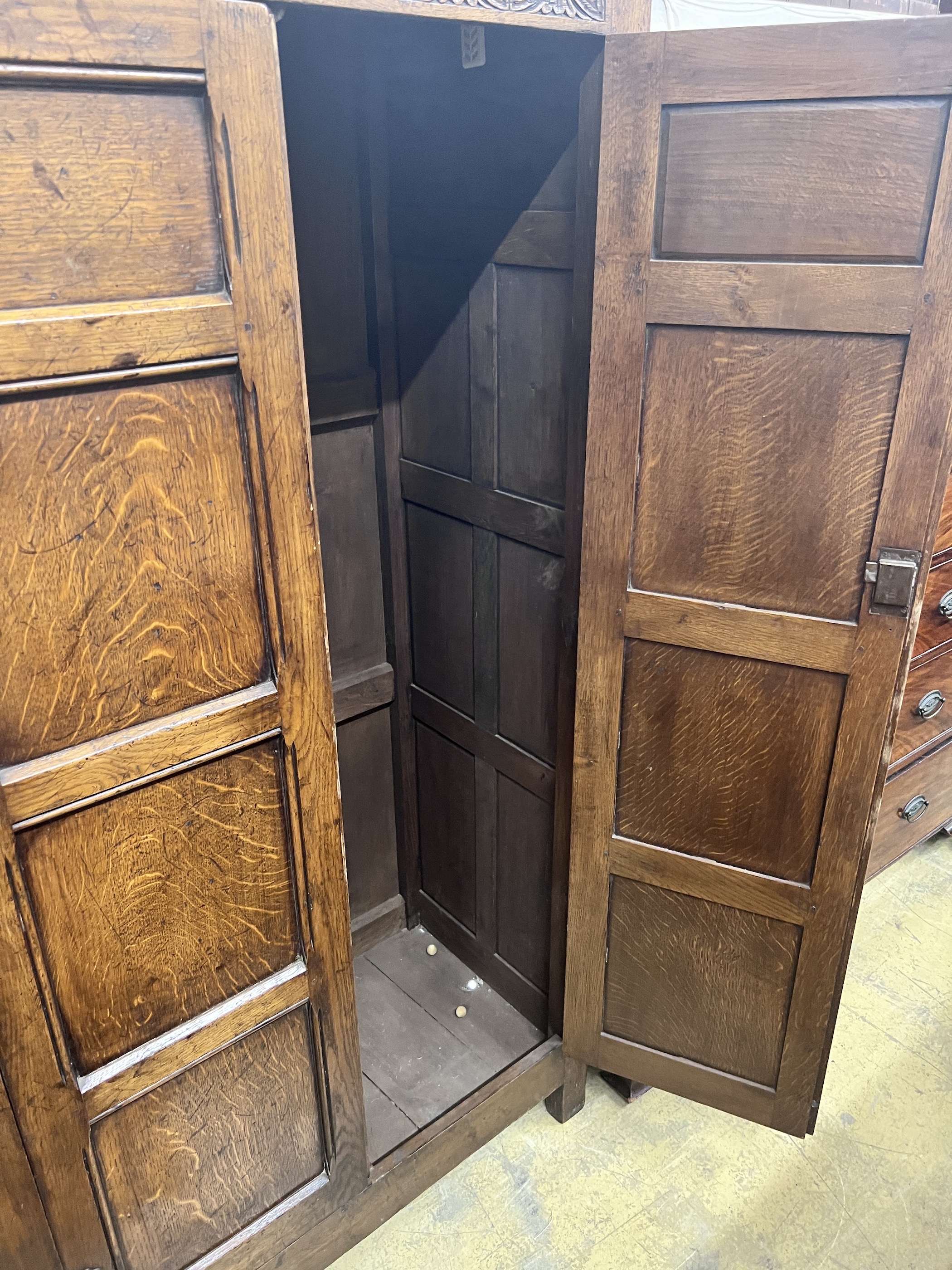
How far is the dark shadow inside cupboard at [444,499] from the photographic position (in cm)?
157

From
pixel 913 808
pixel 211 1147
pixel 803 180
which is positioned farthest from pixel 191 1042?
pixel 913 808

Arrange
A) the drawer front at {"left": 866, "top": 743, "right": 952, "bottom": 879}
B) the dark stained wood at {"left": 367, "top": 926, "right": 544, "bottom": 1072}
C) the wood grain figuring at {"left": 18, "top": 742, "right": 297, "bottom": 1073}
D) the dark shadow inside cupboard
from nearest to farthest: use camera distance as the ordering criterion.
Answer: the wood grain figuring at {"left": 18, "top": 742, "right": 297, "bottom": 1073} < the dark shadow inside cupboard < the dark stained wood at {"left": 367, "top": 926, "right": 544, "bottom": 1072} < the drawer front at {"left": 866, "top": 743, "right": 952, "bottom": 879}

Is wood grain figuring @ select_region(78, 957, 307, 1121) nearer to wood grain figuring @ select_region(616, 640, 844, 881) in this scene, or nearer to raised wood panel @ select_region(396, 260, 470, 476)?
wood grain figuring @ select_region(616, 640, 844, 881)

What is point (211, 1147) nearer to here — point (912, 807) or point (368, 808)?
point (368, 808)

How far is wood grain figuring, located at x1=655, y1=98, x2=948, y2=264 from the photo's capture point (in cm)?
119

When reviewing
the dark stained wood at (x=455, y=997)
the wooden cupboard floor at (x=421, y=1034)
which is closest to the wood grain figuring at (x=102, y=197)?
the wooden cupboard floor at (x=421, y=1034)

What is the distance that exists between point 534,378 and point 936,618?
122cm

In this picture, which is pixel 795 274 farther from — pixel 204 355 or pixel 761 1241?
pixel 761 1241

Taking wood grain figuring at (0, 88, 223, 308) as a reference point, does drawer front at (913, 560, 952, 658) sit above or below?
below

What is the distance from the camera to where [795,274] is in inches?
50.2

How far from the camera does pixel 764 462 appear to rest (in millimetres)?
1394

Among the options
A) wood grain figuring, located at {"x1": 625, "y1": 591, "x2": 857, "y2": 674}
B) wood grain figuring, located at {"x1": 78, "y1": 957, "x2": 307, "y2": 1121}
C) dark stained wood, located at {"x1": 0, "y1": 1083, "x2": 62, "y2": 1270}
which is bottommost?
dark stained wood, located at {"x1": 0, "y1": 1083, "x2": 62, "y2": 1270}

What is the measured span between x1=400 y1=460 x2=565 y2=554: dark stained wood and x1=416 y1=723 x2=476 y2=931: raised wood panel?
571 mm

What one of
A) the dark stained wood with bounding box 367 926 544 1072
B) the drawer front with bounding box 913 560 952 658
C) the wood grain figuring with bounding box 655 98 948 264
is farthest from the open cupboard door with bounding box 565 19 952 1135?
the drawer front with bounding box 913 560 952 658
